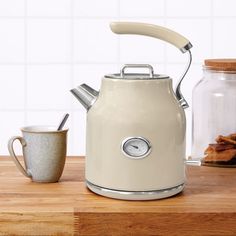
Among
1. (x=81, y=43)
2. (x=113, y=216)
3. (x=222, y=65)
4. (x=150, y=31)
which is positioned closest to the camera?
(x=113, y=216)

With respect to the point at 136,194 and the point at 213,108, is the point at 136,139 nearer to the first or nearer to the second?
the point at 136,194

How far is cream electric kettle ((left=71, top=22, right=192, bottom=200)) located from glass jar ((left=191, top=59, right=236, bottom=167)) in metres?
0.34

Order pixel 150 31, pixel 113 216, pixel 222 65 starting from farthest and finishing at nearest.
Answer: pixel 222 65
pixel 150 31
pixel 113 216

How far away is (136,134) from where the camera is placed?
107 cm

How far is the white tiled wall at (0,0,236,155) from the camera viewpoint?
6.37 ft

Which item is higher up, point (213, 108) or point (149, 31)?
point (149, 31)

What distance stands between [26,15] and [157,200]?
1048mm

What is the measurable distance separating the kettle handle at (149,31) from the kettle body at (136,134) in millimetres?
98

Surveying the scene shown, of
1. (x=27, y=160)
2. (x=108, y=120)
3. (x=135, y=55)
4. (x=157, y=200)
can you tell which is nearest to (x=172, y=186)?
(x=157, y=200)

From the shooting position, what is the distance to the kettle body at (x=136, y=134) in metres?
1.07

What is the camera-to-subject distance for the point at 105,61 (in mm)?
1959

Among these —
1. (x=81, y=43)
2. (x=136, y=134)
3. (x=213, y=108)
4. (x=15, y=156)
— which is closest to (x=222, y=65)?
(x=213, y=108)

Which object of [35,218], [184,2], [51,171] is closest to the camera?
[35,218]

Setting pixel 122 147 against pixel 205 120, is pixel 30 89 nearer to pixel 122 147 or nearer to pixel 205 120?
pixel 205 120
